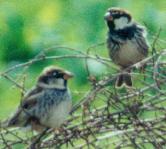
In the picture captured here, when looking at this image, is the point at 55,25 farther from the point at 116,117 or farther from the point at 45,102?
the point at 116,117

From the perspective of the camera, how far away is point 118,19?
13.3 ft

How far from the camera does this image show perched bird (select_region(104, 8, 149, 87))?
159 inches

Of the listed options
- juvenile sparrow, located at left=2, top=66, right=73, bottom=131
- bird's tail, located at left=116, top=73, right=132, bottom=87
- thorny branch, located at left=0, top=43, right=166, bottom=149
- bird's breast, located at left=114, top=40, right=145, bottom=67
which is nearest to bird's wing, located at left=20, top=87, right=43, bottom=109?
juvenile sparrow, located at left=2, top=66, right=73, bottom=131

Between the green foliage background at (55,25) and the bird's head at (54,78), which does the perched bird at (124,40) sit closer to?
the bird's head at (54,78)

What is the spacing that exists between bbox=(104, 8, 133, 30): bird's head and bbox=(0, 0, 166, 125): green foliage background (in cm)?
177

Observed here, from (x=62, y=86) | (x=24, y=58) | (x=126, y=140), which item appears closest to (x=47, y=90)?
(x=62, y=86)

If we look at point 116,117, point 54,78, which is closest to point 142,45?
point 54,78

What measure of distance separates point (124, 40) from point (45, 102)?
1.97ft

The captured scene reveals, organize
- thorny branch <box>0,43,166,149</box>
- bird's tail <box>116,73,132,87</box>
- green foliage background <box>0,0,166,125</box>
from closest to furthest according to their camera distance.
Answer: thorny branch <box>0,43,166,149</box>, bird's tail <box>116,73,132,87</box>, green foliage background <box>0,0,166,125</box>

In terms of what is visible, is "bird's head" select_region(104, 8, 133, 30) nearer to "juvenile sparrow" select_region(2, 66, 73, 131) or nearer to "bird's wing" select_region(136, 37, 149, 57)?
"bird's wing" select_region(136, 37, 149, 57)

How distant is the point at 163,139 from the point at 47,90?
0.62 m

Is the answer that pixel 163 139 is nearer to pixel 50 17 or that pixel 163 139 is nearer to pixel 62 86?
pixel 62 86

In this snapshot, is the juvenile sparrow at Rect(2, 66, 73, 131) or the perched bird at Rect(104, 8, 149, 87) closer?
the juvenile sparrow at Rect(2, 66, 73, 131)

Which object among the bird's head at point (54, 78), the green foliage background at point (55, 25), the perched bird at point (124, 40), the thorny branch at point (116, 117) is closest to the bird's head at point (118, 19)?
the perched bird at point (124, 40)
